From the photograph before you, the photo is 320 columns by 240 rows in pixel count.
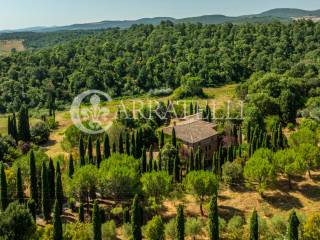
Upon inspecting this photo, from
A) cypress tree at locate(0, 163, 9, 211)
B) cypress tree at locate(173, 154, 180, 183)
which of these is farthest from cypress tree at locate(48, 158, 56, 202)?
cypress tree at locate(173, 154, 180, 183)

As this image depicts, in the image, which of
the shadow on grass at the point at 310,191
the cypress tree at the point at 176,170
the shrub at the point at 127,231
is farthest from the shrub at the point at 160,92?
the shrub at the point at 127,231

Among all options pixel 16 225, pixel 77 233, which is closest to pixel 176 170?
pixel 77 233

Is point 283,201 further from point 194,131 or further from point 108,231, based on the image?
point 108,231

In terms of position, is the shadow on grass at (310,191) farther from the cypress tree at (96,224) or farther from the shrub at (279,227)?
the cypress tree at (96,224)

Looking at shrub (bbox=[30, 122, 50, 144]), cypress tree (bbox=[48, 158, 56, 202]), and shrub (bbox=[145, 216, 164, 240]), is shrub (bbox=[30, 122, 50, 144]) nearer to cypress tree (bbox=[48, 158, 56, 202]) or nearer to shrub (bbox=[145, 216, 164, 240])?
cypress tree (bbox=[48, 158, 56, 202])

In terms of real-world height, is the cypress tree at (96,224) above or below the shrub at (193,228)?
above
